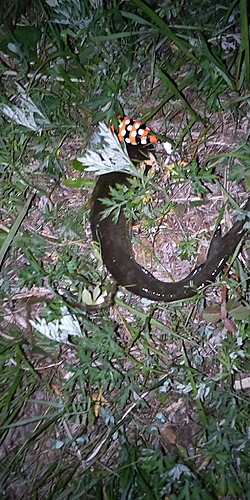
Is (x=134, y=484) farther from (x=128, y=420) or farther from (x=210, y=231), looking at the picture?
(x=210, y=231)

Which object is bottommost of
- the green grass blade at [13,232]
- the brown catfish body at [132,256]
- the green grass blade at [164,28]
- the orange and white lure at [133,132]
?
the brown catfish body at [132,256]

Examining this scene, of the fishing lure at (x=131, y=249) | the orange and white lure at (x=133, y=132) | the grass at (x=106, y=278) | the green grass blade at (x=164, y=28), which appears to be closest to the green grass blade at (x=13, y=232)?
the grass at (x=106, y=278)

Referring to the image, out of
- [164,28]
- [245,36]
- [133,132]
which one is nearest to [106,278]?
[133,132]

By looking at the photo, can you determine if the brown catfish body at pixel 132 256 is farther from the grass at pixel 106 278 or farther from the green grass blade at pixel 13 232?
the green grass blade at pixel 13 232

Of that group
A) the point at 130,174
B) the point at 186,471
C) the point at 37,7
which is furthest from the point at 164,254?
the point at 37,7

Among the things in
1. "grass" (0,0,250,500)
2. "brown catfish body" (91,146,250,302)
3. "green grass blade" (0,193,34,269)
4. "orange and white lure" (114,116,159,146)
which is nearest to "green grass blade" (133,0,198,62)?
"grass" (0,0,250,500)

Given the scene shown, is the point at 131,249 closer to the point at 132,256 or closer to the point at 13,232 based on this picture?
the point at 132,256

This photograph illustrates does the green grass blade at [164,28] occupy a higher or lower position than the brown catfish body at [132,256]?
higher

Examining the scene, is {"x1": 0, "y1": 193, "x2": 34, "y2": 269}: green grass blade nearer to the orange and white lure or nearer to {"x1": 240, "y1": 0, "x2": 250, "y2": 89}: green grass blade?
the orange and white lure
